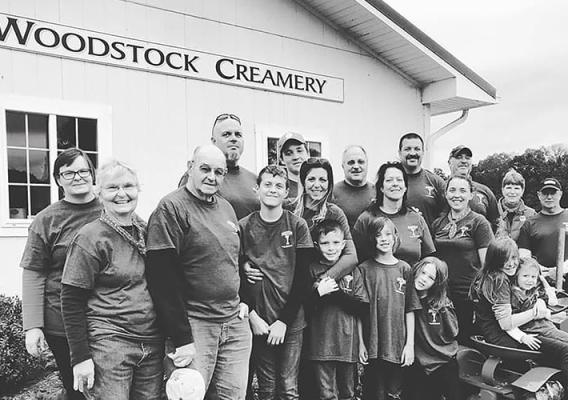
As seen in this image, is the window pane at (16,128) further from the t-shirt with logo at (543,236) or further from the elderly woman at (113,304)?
the t-shirt with logo at (543,236)

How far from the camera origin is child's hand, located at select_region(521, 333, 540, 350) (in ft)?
12.7

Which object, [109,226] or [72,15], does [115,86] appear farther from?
[109,226]

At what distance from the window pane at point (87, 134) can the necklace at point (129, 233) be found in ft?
12.8

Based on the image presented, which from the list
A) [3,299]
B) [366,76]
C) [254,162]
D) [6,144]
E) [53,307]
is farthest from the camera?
[366,76]

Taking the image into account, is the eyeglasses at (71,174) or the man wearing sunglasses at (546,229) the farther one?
the man wearing sunglasses at (546,229)

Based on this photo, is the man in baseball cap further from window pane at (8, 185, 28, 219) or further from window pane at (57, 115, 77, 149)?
window pane at (8, 185, 28, 219)

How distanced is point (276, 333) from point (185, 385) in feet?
2.91

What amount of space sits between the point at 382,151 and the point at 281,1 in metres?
3.04

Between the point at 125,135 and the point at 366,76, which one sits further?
the point at 366,76

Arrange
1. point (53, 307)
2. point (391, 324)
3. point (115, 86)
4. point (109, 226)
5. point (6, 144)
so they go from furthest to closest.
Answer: point (115, 86) < point (6, 144) < point (391, 324) < point (53, 307) < point (109, 226)

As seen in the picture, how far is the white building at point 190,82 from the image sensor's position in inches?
235

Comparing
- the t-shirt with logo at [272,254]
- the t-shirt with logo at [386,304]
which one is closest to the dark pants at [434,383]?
the t-shirt with logo at [386,304]

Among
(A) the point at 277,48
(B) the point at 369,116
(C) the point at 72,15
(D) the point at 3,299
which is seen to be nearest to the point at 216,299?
(D) the point at 3,299

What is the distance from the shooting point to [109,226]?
9.06ft
